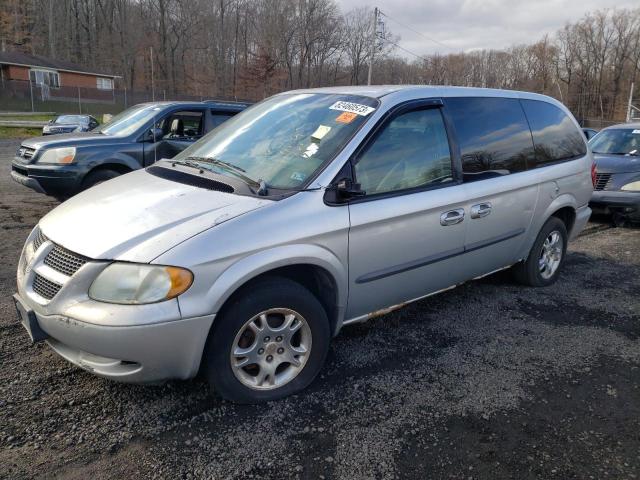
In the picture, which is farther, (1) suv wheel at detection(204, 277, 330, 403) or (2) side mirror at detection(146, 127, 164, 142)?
(2) side mirror at detection(146, 127, 164, 142)

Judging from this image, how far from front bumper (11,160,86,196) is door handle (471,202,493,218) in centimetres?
542

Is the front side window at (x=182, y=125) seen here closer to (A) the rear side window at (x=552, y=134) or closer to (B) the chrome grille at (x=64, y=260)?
(A) the rear side window at (x=552, y=134)

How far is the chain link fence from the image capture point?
35.7 m

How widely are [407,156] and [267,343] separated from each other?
1598 millimetres

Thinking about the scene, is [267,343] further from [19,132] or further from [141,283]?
[19,132]

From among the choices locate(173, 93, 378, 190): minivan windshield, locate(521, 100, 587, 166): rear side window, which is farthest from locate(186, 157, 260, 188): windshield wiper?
locate(521, 100, 587, 166): rear side window

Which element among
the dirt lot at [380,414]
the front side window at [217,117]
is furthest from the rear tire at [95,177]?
the dirt lot at [380,414]

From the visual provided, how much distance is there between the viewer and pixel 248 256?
2613 mm

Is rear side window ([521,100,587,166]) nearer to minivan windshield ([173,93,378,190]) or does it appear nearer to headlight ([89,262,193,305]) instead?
minivan windshield ([173,93,378,190])

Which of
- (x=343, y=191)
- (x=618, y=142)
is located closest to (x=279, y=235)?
(x=343, y=191)

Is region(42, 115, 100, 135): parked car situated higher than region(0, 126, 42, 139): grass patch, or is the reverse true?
region(42, 115, 100, 135): parked car

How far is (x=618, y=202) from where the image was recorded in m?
7.74

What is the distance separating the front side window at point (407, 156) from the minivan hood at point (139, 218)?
77 cm

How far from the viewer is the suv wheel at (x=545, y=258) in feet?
15.7
